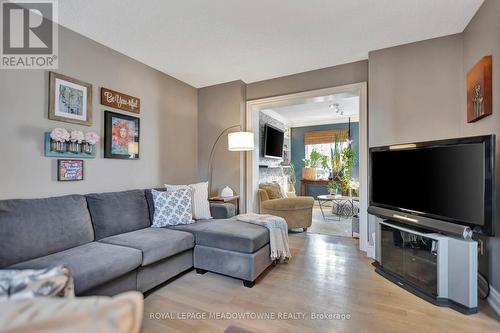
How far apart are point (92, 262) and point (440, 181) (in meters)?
2.82

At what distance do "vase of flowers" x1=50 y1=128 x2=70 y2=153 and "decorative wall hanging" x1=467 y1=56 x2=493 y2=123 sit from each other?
3.78 metres

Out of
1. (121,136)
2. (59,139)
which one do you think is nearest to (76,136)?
(59,139)

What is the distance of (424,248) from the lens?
2.12 m

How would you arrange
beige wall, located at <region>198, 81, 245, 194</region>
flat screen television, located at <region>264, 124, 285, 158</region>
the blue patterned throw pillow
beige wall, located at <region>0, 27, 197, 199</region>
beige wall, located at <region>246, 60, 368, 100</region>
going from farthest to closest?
flat screen television, located at <region>264, 124, 285, 158</region> → beige wall, located at <region>198, 81, 245, 194</region> → beige wall, located at <region>246, 60, 368, 100</region> → the blue patterned throw pillow → beige wall, located at <region>0, 27, 197, 199</region>

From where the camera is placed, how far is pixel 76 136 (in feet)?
7.91

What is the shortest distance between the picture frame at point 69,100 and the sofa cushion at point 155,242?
1282 mm

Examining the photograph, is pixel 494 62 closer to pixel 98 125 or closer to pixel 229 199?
pixel 229 199

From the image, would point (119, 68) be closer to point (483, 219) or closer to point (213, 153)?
point (213, 153)

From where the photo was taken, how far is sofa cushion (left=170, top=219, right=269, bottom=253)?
7.57 feet

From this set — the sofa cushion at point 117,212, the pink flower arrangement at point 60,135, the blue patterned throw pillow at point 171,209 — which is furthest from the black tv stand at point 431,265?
the pink flower arrangement at point 60,135

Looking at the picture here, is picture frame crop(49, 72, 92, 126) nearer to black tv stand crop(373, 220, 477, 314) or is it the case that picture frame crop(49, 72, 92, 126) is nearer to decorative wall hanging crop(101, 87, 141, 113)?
decorative wall hanging crop(101, 87, 141, 113)

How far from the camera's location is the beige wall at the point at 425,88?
2.40 metres

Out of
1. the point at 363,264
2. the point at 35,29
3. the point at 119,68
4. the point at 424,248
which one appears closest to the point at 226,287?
the point at 363,264

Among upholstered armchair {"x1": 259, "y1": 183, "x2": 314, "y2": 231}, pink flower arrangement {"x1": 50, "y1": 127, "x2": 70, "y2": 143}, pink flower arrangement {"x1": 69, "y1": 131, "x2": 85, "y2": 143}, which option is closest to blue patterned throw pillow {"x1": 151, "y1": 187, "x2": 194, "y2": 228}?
pink flower arrangement {"x1": 69, "y1": 131, "x2": 85, "y2": 143}
